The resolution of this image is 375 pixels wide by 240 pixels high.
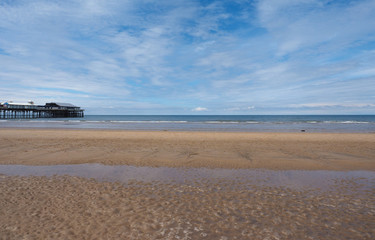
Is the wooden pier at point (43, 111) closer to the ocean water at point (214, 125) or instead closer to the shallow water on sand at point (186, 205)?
the ocean water at point (214, 125)

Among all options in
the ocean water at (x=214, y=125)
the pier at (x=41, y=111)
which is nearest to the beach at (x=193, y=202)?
the ocean water at (x=214, y=125)

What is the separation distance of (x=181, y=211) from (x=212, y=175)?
118 inches

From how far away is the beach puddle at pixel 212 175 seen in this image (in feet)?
21.2

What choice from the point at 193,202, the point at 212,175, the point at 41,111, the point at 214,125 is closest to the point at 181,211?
the point at 193,202

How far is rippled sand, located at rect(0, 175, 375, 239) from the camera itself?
145 inches

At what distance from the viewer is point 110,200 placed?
200 inches

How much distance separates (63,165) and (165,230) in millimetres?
6687

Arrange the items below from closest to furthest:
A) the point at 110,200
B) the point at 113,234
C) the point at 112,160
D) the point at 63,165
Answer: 1. the point at 113,234
2. the point at 110,200
3. the point at 63,165
4. the point at 112,160

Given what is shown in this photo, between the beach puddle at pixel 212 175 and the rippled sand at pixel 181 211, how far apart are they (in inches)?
12.7

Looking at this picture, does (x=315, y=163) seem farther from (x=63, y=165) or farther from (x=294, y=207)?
(x=63, y=165)

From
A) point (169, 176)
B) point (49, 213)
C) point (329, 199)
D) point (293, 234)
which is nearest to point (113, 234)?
point (49, 213)

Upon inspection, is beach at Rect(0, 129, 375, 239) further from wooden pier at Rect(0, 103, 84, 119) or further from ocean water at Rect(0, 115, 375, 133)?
wooden pier at Rect(0, 103, 84, 119)

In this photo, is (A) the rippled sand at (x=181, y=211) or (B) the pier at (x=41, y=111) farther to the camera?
(B) the pier at (x=41, y=111)

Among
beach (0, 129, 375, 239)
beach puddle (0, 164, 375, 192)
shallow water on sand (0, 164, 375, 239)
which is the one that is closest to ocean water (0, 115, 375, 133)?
beach puddle (0, 164, 375, 192)
